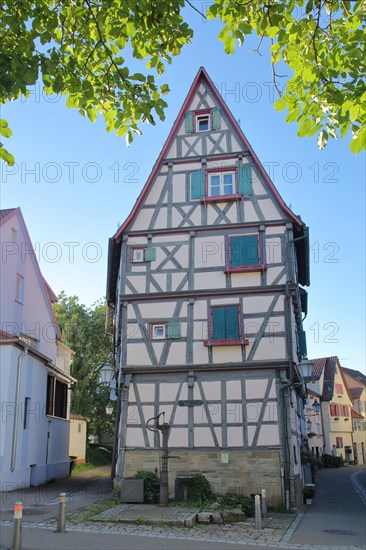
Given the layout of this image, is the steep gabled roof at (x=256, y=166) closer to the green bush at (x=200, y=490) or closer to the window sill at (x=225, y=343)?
the window sill at (x=225, y=343)

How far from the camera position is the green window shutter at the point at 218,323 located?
722 inches

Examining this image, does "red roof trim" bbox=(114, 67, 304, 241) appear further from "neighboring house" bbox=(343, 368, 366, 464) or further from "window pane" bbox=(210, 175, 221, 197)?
"neighboring house" bbox=(343, 368, 366, 464)

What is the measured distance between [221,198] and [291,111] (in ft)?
43.5

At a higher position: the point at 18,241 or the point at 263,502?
the point at 18,241

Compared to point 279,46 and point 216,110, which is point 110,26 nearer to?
point 279,46

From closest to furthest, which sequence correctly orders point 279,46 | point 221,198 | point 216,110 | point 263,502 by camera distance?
point 279,46 → point 263,502 → point 221,198 → point 216,110

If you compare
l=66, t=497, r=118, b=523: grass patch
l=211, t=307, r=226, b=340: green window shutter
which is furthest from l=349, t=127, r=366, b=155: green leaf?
l=211, t=307, r=226, b=340: green window shutter

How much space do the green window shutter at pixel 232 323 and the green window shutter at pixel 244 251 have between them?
5.29 ft

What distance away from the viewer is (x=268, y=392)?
17.5 meters

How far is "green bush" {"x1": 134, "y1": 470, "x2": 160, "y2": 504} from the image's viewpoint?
16484mm

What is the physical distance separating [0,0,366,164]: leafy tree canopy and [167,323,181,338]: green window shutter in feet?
38.9

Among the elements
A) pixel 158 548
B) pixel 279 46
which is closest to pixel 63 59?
pixel 279 46

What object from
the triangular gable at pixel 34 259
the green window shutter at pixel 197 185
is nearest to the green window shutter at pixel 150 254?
the green window shutter at pixel 197 185

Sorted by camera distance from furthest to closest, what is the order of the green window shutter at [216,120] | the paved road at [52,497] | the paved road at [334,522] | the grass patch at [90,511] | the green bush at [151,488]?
the green window shutter at [216,120] → the green bush at [151,488] → the paved road at [52,497] → the grass patch at [90,511] → the paved road at [334,522]
